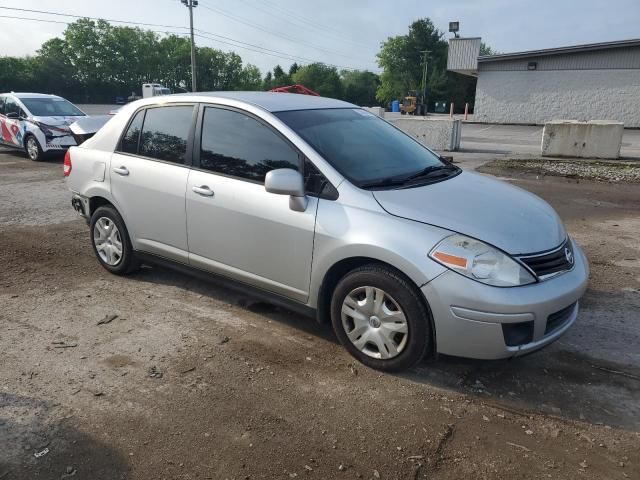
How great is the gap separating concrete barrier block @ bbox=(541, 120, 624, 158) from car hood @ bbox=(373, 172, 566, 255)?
11.3 metres

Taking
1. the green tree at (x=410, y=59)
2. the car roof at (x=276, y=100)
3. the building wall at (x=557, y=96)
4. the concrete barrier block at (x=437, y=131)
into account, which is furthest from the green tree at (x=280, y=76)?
the car roof at (x=276, y=100)

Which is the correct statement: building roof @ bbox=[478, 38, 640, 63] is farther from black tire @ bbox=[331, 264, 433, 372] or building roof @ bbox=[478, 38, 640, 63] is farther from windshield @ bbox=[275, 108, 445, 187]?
black tire @ bbox=[331, 264, 433, 372]

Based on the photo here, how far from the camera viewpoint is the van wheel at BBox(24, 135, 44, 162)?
12860 mm

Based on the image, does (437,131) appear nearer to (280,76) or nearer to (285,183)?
(285,183)

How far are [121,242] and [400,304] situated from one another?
2968 mm

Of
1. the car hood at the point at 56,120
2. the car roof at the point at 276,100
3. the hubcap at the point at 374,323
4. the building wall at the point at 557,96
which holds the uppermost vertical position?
the building wall at the point at 557,96

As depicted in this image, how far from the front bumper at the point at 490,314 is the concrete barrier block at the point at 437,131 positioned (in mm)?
13425

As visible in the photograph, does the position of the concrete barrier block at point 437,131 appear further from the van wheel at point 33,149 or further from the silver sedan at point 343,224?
the silver sedan at point 343,224

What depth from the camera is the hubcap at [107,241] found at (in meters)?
4.87

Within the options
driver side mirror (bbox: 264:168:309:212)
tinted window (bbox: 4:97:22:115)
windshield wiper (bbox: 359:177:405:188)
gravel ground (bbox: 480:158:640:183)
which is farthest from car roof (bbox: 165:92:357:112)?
tinted window (bbox: 4:97:22:115)

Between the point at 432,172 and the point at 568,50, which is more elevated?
the point at 568,50

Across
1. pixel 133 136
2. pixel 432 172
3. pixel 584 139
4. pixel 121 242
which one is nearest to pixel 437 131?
pixel 584 139

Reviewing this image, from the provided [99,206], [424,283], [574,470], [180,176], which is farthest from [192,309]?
[574,470]

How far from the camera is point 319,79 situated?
3831 inches
